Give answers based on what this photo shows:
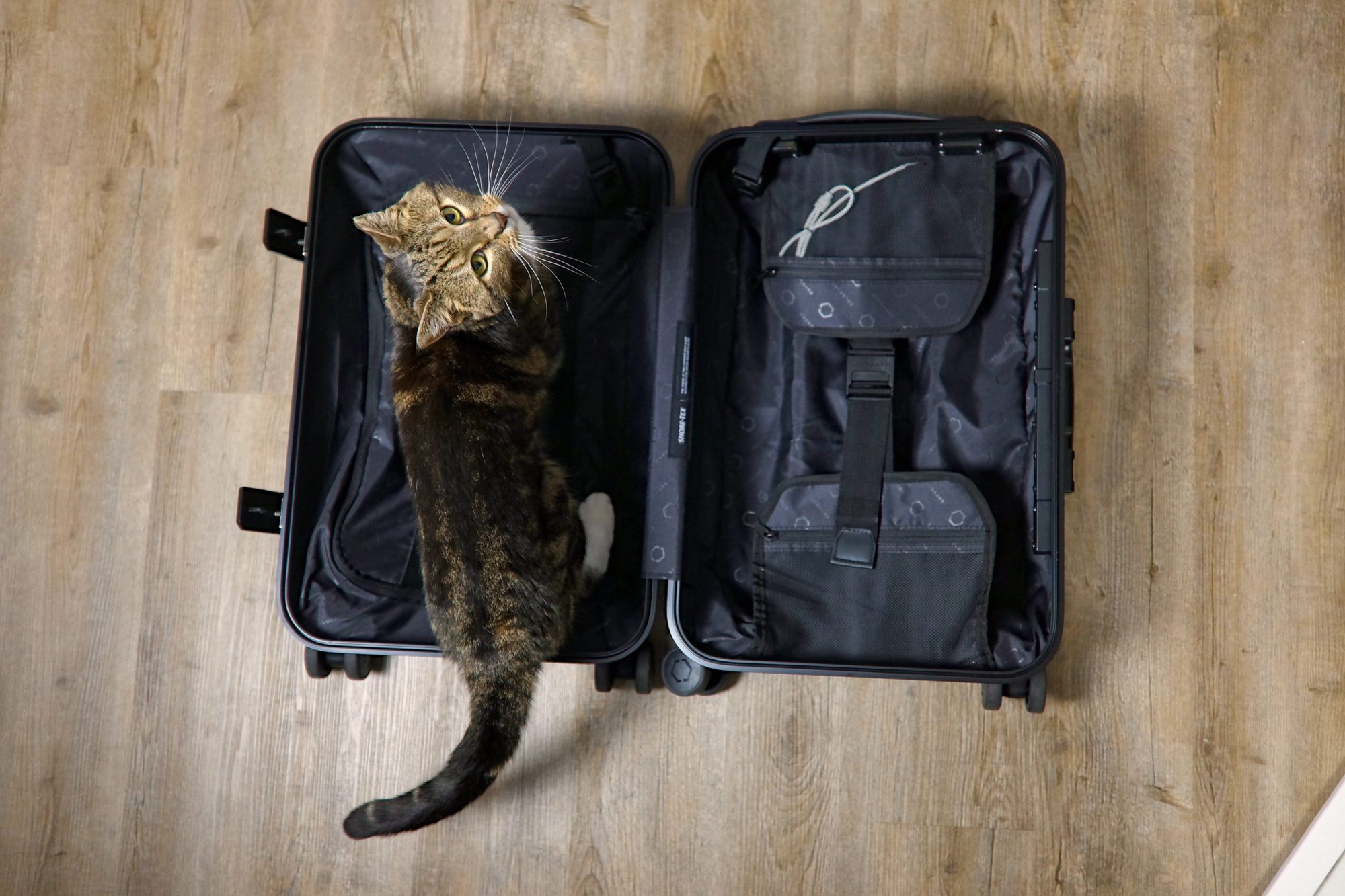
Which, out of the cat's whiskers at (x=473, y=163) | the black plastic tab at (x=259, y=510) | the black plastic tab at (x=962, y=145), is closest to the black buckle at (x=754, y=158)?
the black plastic tab at (x=962, y=145)

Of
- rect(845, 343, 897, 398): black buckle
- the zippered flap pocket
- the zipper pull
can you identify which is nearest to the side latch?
the zippered flap pocket

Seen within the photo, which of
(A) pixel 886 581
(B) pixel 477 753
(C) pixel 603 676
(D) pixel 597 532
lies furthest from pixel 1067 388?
(B) pixel 477 753

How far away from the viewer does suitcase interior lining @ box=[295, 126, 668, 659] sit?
1226 mm

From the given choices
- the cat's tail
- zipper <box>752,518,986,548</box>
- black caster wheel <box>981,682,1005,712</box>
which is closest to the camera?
the cat's tail

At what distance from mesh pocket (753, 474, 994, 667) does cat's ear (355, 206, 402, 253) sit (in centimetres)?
64

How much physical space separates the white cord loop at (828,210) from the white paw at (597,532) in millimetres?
459

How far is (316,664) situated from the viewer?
1273mm

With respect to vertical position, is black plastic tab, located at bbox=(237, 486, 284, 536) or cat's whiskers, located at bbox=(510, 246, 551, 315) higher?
cat's whiskers, located at bbox=(510, 246, 551, 315)

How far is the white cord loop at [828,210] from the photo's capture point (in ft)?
3.92

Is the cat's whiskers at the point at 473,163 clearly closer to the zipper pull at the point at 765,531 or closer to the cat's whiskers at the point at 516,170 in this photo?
the cat's whiskers at the point at 516,170

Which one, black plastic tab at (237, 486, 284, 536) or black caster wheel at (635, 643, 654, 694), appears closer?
black plastic tab at (237, 486, 284, 536)

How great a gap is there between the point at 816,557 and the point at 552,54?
96 cm

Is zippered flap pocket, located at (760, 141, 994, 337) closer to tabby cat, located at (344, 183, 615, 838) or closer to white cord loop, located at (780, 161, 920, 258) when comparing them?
white cord loop, located at (780, 161, 920, 258)

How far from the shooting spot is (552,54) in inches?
56.2
